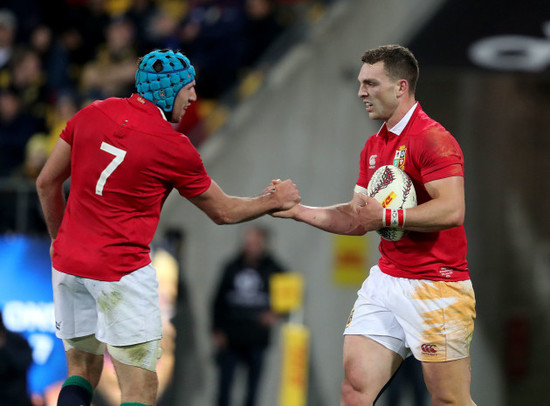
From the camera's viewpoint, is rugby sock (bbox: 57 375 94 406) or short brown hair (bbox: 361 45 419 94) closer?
rugby sock (bbox: 57 375 94 406)

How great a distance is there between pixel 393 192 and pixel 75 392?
204cm

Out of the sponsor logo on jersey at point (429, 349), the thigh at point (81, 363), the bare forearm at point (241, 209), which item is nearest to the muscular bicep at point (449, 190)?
the sponsor logo on jersey at point (429, 349)

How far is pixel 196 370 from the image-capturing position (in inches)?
398

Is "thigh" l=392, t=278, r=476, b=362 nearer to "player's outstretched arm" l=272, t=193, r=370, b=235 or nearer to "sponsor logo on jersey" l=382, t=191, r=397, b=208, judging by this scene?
"sponsor logo on jersey" l=382, t=191, r=397, b=208

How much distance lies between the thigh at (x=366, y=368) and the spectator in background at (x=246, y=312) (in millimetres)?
4657

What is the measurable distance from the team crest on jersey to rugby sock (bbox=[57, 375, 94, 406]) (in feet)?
6.96

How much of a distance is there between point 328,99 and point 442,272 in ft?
17.8

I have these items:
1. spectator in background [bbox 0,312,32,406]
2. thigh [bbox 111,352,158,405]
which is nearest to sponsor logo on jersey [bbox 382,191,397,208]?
thigh [bbox 111,352,158,405]

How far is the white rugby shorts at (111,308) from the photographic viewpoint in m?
4.83

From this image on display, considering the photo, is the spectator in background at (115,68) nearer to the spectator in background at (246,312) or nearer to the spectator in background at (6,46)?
the spectator in background at (6,46)

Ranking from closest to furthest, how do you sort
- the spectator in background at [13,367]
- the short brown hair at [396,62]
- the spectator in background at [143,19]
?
the short brown hair at [396,62]
the spectator in background at [13,367]
the spectator in background at [143,19]

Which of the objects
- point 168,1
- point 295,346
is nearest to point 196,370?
point 295,346

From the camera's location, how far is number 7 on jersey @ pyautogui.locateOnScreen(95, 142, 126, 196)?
4.76 metres

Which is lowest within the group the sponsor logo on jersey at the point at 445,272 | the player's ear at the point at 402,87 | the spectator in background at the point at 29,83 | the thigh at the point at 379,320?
the thigh at the point at 379,320
